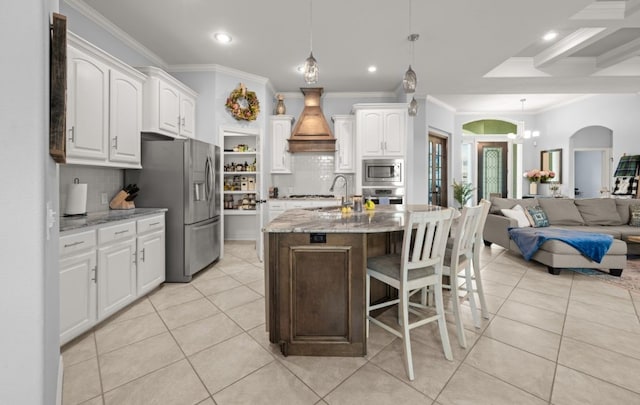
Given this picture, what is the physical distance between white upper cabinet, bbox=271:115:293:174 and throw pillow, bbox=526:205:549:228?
4176 millimetres

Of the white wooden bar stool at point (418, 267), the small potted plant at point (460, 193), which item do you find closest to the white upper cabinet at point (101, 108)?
the white wooden bar stool at point (418, 267)

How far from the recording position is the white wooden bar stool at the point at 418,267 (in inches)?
66.9

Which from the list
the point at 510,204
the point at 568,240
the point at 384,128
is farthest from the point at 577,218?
the point at 384,128

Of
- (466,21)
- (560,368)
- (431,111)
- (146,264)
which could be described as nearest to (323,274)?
(560,368)

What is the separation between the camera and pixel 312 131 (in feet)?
17.0

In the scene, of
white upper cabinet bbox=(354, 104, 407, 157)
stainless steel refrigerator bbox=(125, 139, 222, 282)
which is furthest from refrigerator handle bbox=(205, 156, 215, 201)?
Answer: white upper cabinet bbox=(354, 104, 407, 157)

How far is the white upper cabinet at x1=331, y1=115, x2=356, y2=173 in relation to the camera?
209 inches

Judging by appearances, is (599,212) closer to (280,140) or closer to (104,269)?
(280,140)

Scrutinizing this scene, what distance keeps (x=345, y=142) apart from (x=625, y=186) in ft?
19.1

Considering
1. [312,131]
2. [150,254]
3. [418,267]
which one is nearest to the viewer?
[418,267]

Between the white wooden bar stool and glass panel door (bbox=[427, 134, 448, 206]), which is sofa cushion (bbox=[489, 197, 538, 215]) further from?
the white wooden bar stool

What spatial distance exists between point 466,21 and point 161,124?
12.3ft

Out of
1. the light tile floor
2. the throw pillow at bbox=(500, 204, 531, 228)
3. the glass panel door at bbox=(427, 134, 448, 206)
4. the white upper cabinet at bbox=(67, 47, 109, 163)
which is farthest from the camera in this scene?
Answer: the glass panel door at bbox=(427, 134, 448, 206)

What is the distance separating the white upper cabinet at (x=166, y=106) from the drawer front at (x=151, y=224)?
1.11 m
